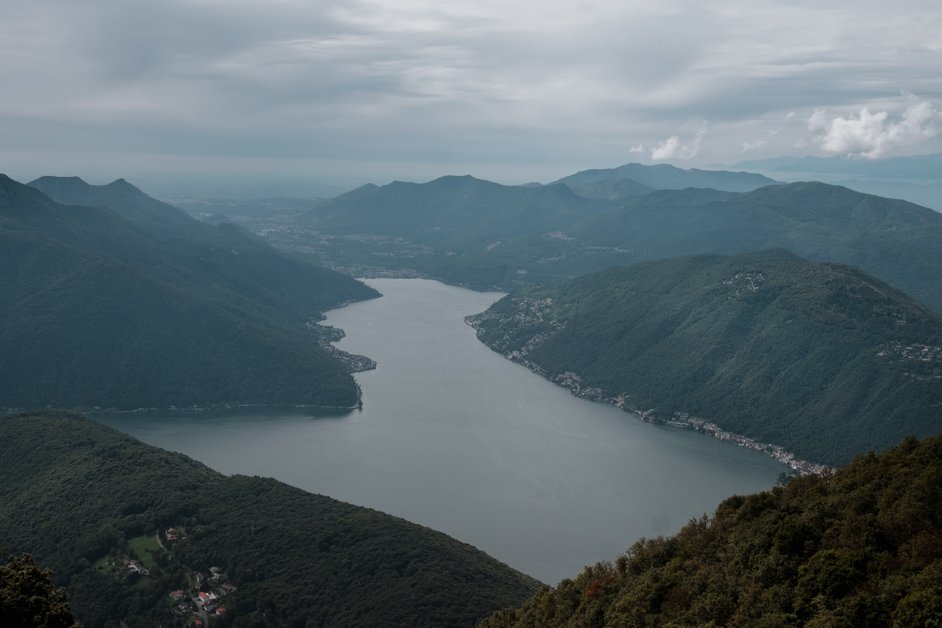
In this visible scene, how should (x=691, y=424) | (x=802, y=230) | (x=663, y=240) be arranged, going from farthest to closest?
(x=663, y=240) → (x=802, y=230) → (x=691, y=424)

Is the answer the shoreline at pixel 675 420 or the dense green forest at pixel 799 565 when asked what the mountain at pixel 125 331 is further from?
the dense green forest at pixel 799 565

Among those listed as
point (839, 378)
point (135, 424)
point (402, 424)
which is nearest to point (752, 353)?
point (839, 378)

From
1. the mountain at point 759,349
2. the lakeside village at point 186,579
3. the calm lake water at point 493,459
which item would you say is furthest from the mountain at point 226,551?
the mountain at point 759,349

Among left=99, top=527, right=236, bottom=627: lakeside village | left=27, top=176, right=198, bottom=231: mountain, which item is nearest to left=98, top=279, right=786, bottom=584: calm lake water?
left=99, top=527, right=236, bottom=627: lakeside village

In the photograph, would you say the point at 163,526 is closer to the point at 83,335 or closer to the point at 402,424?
the point at 402,424

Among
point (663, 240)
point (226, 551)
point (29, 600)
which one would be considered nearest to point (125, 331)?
point (226, 551)

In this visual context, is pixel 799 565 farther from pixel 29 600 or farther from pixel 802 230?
pixel 802 230

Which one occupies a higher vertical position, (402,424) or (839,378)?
(839,378)
